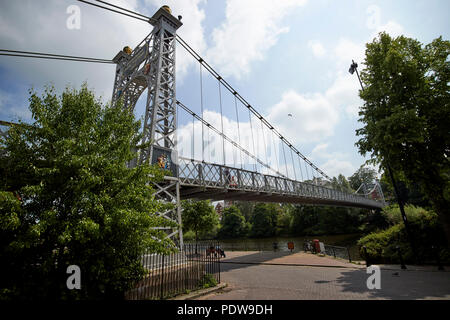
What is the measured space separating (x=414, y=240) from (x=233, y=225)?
2285 inches

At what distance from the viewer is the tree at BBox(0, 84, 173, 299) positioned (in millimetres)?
4750

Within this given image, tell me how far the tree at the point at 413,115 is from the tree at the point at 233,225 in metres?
57.9

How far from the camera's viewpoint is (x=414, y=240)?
478 inches

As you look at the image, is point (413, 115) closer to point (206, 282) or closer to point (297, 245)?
point (206, 282)

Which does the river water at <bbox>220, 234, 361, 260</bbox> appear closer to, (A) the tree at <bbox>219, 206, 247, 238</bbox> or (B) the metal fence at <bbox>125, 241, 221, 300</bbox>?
(A) the tree at <bbox>219, 206, 247, 238</bbox>

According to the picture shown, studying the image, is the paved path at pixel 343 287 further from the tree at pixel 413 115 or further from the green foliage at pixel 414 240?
the tree at pixel 413 115

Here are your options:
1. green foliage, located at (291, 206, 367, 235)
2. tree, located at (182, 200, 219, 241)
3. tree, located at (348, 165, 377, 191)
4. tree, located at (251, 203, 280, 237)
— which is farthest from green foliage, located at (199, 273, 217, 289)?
tree, located at (348, 165, 377, 191)

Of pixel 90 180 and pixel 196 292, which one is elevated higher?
pixel 90 180

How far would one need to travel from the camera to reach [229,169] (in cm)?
1653

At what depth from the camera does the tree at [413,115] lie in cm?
1005
